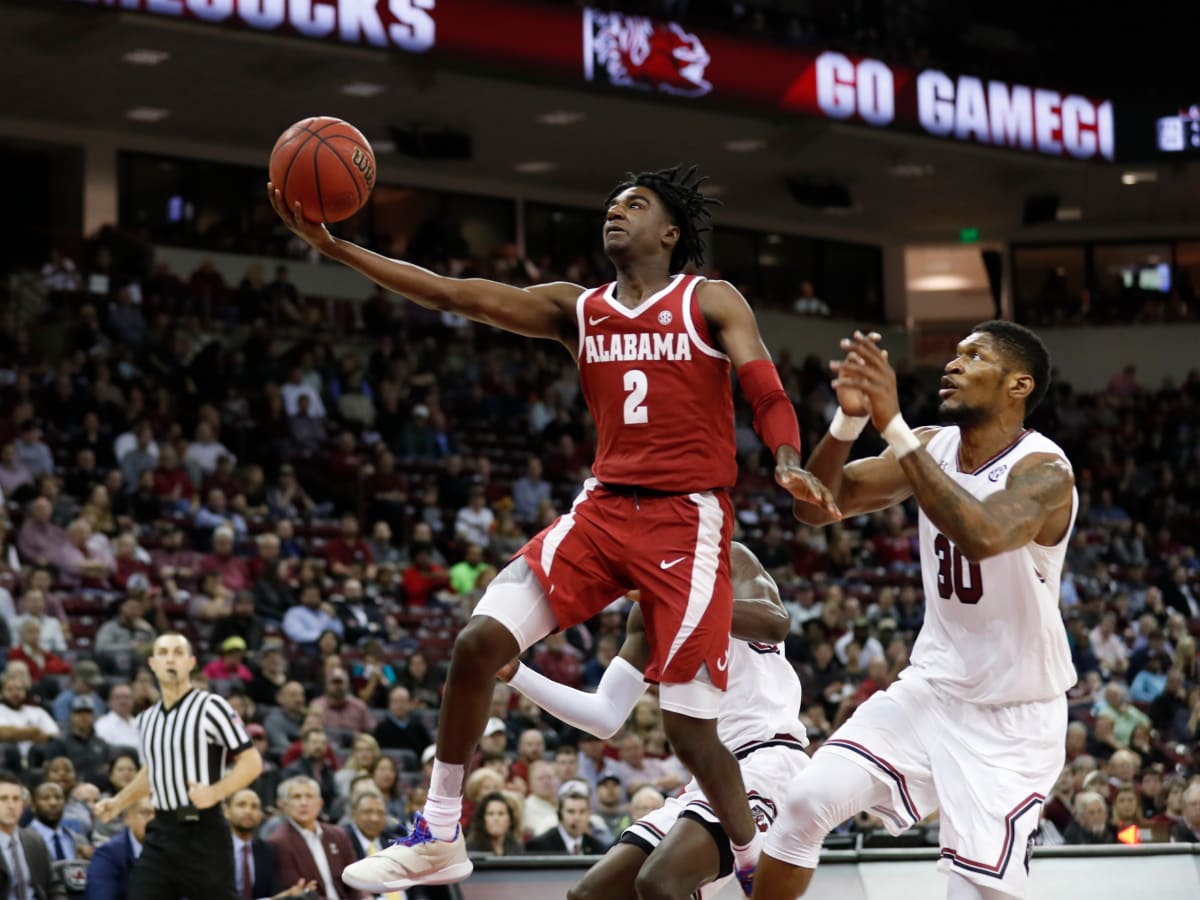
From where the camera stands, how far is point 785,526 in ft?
73.2

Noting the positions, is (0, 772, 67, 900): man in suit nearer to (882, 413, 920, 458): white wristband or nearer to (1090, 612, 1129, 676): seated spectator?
(882, 413, 920, 458): white wristband

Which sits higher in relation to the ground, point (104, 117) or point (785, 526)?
point (104, 117)

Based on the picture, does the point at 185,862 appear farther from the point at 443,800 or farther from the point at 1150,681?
the point at 1150,681

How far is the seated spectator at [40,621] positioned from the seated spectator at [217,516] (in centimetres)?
262

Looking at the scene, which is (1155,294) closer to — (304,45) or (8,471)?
(304,45)

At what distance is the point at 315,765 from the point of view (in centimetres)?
1193

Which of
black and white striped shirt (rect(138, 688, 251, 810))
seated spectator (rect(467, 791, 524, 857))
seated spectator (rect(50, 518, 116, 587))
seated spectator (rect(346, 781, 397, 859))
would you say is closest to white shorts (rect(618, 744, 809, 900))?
black and white striped shirt (rect(138, 688, 251, 810))

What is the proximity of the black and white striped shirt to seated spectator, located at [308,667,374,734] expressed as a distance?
414 centimetres

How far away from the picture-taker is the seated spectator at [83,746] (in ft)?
38.3

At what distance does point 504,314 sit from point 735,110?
17.2 meters

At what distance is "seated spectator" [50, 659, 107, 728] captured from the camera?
1241cm

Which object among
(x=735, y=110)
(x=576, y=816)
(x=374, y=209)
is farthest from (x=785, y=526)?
(x=576, y=816)

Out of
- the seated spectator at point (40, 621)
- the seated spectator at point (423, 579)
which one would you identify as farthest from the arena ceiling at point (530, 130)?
the seated spectator at point (40, 621)

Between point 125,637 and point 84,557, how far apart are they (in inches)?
64.1
